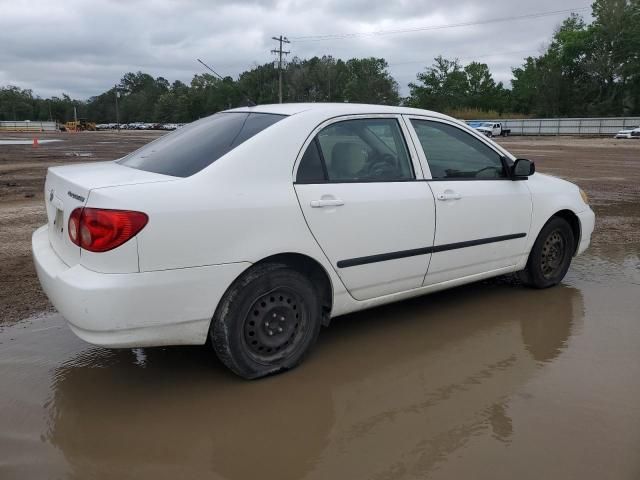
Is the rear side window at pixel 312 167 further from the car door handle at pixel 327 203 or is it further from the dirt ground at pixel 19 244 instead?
the dirt ground at pixel 19 244

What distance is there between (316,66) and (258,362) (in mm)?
100977

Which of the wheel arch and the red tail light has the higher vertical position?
the red tail light

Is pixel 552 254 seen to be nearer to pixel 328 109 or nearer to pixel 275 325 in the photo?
pixel 328 109

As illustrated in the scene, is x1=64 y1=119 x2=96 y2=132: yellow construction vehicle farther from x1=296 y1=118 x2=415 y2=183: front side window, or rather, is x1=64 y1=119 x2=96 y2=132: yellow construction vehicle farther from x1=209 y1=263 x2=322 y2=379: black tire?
x1=209 y1=263 x2=322 y2=379: black tire

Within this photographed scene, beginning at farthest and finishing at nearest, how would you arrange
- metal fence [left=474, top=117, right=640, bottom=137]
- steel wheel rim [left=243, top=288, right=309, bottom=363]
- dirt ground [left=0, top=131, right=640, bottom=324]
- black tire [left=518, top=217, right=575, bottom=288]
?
metal fence [left=474, top=117, right=640, bottom=137]
black tire [left=518, top=217, right=575, bottom=288]
dirt ground [left=0, top=131, right=640, bottom=324]
steel wheel rim [left=243, top=288, right=309, bottom=363]

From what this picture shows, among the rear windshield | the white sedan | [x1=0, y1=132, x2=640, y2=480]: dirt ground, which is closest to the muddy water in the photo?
[x1=0, y1=132, x2=640, y2=480]: dirt ground

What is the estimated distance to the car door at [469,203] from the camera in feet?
13.6

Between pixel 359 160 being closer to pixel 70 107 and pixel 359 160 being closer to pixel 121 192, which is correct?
pixel 121 192

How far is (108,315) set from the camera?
9.41 ft

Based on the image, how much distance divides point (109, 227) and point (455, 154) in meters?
2.70

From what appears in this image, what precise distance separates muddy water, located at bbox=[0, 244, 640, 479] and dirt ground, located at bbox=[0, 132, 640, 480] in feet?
0.03

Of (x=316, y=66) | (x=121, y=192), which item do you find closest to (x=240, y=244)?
(x=121, y=192)

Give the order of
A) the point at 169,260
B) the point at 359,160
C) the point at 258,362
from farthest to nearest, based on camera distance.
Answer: the point at 359,160, the point at 258,362, the point at 169,260

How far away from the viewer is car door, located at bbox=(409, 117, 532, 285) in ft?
13.6
